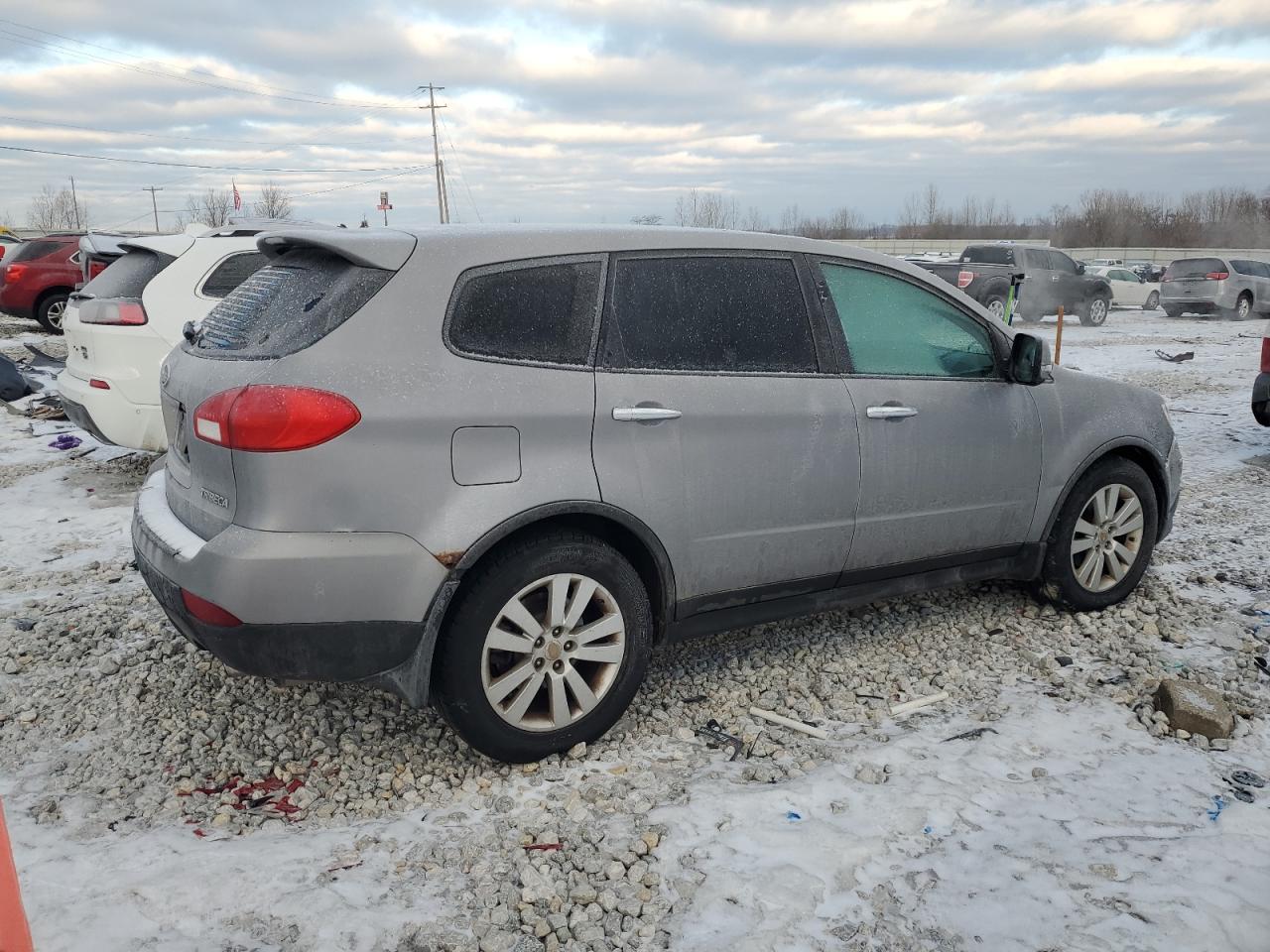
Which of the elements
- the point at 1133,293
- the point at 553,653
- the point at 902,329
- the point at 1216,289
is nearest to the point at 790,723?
the point at 553,653

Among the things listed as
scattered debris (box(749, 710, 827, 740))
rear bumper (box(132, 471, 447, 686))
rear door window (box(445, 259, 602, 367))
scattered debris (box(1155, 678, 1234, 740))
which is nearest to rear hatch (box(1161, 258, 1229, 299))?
→ scattered debris (box(1155, 678, 1234, 740))

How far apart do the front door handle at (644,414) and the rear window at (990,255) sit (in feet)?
66.3

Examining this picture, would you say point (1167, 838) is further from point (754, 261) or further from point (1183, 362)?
point (1183, 362)

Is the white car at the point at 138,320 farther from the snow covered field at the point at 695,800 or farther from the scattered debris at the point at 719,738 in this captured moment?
the scattered debris at the point at 719,738

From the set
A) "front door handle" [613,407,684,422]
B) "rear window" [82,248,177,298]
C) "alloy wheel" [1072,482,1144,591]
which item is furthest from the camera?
"rear window" [82,248,177,298]

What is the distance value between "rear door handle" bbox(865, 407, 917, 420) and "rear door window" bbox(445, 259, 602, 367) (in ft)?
3.92

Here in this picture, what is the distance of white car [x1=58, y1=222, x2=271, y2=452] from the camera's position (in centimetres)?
673

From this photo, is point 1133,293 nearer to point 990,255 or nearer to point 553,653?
point 990,255

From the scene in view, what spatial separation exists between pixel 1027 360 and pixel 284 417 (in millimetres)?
3040

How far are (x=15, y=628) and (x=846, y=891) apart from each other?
3.84 m

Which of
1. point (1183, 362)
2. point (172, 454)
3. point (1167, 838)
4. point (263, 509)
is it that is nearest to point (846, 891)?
point (1167, 838)

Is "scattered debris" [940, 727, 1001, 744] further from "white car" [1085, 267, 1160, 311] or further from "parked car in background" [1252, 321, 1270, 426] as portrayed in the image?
"white car" [1085, 267, 1160, 311]

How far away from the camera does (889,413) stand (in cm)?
396

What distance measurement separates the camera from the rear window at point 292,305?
10.1ft
